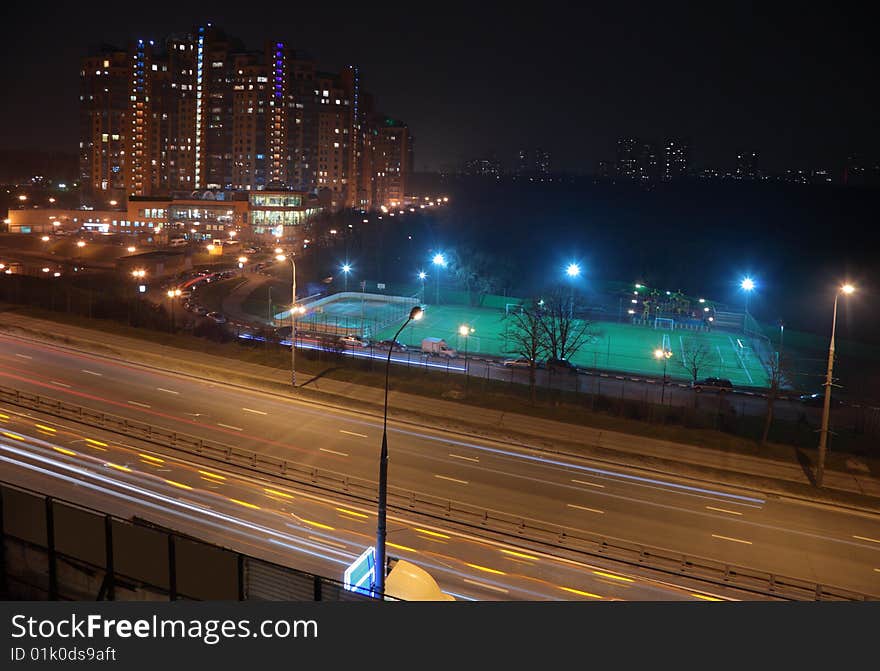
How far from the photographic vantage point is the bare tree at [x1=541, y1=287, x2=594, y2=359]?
117 ft

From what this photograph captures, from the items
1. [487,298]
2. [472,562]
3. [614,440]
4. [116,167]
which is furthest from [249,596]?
[116,167]

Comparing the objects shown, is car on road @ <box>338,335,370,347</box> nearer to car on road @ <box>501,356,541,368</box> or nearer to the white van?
the white van

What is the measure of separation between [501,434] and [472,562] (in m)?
8.79

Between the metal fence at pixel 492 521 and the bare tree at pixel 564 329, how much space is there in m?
17.8

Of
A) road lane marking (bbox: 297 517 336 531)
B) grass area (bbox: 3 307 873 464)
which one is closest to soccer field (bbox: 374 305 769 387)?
grass area (bbox: 3 307 873 464)

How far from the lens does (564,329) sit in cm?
3662

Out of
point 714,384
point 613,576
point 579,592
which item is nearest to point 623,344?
point 714,384

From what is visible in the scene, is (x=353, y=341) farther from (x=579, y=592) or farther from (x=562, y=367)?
(x=579, y=592)

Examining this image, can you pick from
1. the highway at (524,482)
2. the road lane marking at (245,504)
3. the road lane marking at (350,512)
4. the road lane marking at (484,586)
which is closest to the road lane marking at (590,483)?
the highway at (524,482)

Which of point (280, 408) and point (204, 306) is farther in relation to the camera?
point (204, 306)

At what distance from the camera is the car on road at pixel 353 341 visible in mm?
37725

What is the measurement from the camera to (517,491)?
1872 cm

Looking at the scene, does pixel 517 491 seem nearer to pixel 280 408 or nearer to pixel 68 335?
pixel 280 408

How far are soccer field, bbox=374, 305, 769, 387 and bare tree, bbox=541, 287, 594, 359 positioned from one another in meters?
0.64
